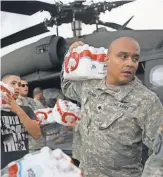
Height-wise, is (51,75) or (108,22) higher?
(108,22)

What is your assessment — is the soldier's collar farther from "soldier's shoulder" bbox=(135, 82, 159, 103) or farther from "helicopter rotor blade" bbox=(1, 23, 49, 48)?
"helicopter rotor blade" bbox=(1, 23, 49, 48)

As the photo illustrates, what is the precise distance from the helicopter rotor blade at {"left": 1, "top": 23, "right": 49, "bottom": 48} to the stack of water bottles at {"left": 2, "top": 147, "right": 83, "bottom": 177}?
5.71 m

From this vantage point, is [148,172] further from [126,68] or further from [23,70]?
[23,70]

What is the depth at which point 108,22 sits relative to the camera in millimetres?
6738

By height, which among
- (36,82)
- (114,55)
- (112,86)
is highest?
(114,55)

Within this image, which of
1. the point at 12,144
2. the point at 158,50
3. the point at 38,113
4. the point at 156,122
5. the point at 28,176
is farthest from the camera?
the point at 158,50

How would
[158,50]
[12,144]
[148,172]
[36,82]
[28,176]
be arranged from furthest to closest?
[36,82] < [158,50] < [12,144] < [148,172] < [28,176]

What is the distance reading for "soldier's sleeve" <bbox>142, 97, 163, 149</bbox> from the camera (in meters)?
1.78

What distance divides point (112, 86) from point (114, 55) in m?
0.17

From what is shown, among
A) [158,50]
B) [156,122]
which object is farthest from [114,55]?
[158,50]

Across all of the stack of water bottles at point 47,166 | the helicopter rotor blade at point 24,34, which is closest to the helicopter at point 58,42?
the helicopter rotor blade at point 24,34

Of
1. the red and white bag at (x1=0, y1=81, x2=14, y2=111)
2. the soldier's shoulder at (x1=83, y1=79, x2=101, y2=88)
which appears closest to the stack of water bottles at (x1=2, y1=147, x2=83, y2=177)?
the red and white bag at (x1=0, y1=81, x2=14, y2=111)

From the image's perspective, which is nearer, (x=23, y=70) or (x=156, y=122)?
(x=156, y=122)

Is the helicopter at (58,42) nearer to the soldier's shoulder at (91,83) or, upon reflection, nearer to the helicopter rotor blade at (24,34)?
the helicopter rotor blade at (24,34)
